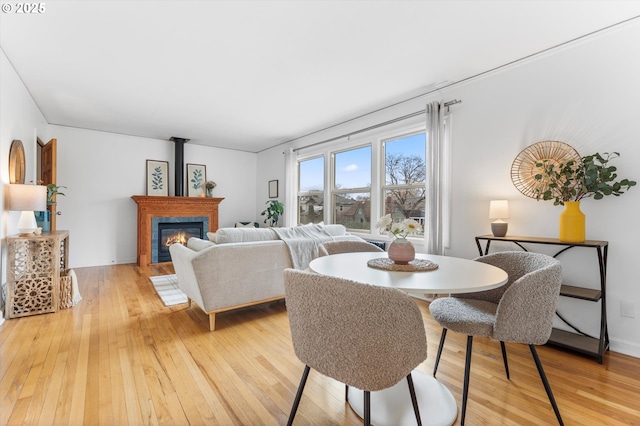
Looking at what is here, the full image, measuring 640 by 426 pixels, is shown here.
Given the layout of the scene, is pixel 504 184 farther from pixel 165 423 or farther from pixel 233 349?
pixel 165 423

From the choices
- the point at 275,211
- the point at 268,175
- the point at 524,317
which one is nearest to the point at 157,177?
the point at 268,175

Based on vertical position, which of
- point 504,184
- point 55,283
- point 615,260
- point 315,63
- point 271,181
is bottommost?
point 55,283

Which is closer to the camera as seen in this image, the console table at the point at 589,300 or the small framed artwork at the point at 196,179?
the console table at the point at 589,300

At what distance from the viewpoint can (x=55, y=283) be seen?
9.65 feet

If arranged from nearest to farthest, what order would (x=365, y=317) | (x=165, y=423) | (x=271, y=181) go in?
(x=365, y=317) → (x=165, y=423) → (x=271, y=181)

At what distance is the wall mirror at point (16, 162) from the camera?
2.94 metres

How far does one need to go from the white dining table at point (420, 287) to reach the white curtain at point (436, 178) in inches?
59.4

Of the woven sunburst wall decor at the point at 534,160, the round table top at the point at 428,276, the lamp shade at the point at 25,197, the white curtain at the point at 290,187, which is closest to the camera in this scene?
the round table top at the point at 428,276

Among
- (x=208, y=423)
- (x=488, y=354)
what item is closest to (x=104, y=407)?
(x=208, y=423)

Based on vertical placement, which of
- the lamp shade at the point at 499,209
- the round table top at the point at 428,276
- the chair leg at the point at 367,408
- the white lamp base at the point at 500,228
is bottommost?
the chair leg at the point at 367,408

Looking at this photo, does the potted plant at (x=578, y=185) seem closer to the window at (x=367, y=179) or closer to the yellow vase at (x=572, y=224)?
the yellow vase at (x=572, y=224)

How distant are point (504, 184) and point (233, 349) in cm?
283

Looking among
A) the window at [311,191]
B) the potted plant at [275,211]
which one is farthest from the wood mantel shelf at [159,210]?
the window at [311,191]

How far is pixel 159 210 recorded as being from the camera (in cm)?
568
